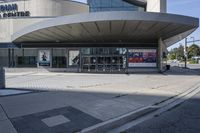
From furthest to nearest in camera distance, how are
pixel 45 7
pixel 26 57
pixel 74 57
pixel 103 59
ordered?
pixel 45 7 < pixel 26 57 < pixel 74 57 < pixel 103 59

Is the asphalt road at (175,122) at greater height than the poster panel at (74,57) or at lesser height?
lesser

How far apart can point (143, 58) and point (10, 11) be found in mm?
21345

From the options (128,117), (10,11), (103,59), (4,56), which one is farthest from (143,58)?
(128,117)

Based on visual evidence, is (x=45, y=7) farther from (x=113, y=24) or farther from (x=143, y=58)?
(x=113, y=24)

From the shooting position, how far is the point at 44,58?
3628cm

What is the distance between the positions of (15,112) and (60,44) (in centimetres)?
2781

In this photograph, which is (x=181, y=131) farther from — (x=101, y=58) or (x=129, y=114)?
(x=101, y=58)

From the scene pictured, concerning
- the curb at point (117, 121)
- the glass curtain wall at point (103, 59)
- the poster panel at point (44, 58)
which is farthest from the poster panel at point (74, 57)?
the curb at point (117, 121)

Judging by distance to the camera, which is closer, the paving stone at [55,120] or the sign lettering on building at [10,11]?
the paving stone at [55,120]

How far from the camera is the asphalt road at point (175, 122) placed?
7.39 metres

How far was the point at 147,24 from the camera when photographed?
24.3 m

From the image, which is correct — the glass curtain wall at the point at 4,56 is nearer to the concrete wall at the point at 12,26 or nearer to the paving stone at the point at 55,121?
the concrete wall at the point at 12,26

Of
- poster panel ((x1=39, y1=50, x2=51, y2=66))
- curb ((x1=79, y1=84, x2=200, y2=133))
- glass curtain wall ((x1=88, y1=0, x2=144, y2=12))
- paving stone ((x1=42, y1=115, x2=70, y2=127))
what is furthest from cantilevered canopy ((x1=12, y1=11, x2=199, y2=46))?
glass curtain wall ((x1=88, y1=0, x2=144, y2=12))

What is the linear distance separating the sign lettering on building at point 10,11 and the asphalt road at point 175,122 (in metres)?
35.8
